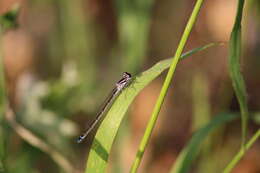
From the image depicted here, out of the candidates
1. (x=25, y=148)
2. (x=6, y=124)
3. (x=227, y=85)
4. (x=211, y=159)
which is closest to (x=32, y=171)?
(x=25, y=148)

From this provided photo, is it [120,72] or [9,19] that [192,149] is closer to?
[9,19]

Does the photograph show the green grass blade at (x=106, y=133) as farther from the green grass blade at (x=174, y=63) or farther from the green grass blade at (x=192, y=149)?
the green grass blade at (x=192, y=149)

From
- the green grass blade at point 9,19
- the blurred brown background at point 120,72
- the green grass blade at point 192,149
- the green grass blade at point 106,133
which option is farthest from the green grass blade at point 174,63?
the blurred brown background at point 120,72

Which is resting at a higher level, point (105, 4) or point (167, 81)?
point (105, 4)

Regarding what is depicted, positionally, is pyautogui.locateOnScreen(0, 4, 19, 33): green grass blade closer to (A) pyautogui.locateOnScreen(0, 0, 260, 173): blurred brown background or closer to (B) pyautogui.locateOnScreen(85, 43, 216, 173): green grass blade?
(B) pyautogui.locateOnScreen(85, 43, 216, 173): green grass blade

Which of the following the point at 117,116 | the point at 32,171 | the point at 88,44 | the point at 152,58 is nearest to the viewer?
the point at 117,116

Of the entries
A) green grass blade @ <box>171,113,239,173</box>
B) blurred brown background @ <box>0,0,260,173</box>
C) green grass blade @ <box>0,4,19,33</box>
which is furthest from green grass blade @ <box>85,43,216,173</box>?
blurred brown background @ <box>0,0,260,173</box>

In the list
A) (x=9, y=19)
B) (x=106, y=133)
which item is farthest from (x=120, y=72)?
(x=106, y=133)

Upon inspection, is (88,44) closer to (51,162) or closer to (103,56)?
(103,56)
